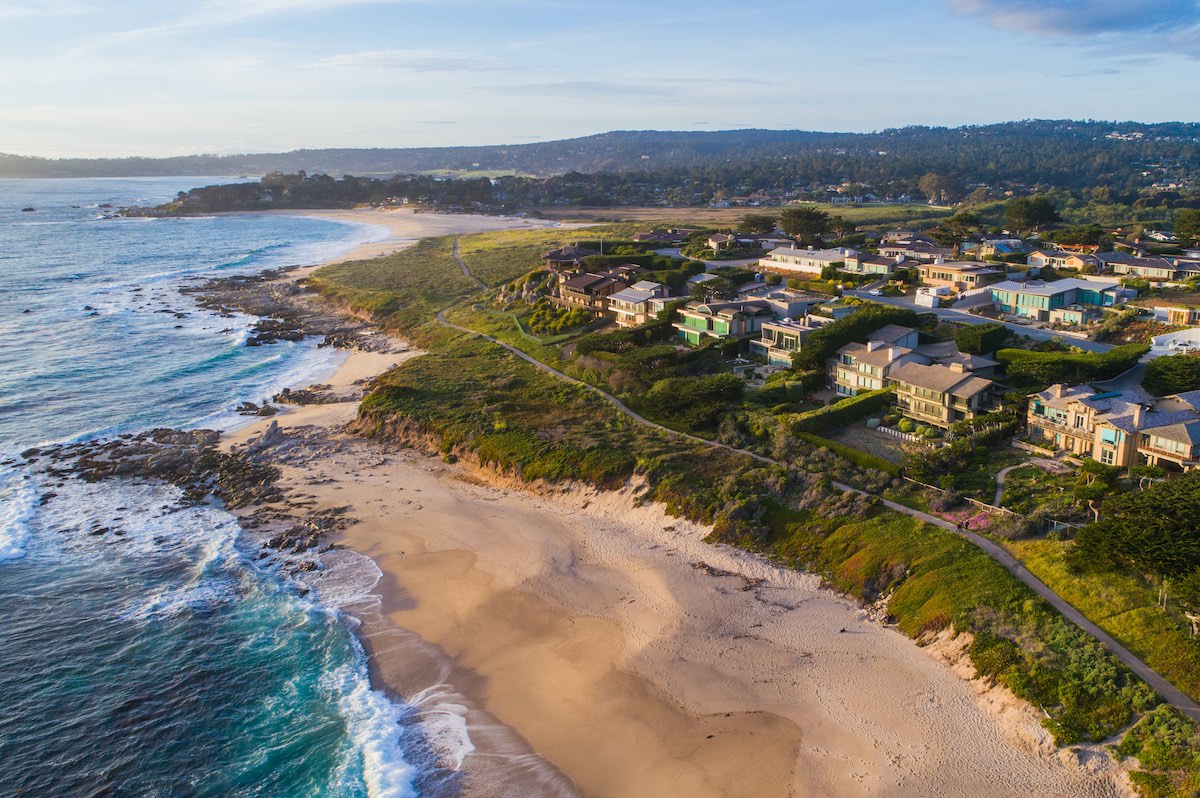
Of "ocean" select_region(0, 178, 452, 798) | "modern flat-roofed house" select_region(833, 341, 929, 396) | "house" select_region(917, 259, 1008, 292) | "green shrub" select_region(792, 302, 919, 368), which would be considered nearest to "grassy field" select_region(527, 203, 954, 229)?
"house" select_region(917, 259, 1008, 292)

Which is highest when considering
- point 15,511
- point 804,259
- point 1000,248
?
point 1000,248

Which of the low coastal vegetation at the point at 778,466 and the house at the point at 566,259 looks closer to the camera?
the low coastal vegetation at the point at 778,466

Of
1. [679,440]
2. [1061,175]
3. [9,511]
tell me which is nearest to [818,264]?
[679,440]

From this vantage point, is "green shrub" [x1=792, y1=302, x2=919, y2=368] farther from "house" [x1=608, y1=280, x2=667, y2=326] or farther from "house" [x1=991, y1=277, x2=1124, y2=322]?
"house" [x1=608, y1=280, x2=667, y2=326]

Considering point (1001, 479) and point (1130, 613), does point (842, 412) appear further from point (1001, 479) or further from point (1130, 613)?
point (1130, 613)

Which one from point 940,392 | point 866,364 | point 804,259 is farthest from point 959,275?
point 940,392

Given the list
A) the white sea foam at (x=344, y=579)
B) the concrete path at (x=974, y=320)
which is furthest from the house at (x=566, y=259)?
the white sea foam at (x=344, y=579)

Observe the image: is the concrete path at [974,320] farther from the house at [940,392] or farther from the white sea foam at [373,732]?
the white sea foam at [373,732]
